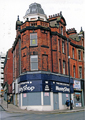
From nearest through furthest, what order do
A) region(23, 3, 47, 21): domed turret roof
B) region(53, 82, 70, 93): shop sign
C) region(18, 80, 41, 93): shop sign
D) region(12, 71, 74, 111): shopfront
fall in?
region(12, 71, 74, 111): shopfront < region(18, 80, 41, 93): shop sign < region(53, 82, 70, 93): shop sign < region(23, 3, 47, 21): domed turret roof

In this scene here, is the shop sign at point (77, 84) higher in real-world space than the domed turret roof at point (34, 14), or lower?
lower

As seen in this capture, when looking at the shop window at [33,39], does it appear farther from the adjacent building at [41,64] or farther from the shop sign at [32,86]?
the shop sign at [32,86]

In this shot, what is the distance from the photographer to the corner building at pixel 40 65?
2912cm

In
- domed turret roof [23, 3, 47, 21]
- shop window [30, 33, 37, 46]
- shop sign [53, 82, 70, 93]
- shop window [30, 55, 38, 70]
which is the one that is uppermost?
domed turret roof [23, 3, 47, 21]

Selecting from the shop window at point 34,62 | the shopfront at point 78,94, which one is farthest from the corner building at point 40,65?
the shopfront at point 78,94

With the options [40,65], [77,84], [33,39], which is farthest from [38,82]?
[77,84]

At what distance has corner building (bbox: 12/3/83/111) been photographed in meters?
29.1

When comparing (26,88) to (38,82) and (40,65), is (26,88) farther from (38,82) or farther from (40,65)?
(40,65)

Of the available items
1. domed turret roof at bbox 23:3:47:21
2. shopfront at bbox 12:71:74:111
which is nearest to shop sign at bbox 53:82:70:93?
shopfront at bbox 12:71:74:111

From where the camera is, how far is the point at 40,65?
29.8 m

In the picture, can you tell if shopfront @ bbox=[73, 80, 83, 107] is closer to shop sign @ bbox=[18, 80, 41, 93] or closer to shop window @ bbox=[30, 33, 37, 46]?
shop sign @ bbox=[18, 80, 41, 93]

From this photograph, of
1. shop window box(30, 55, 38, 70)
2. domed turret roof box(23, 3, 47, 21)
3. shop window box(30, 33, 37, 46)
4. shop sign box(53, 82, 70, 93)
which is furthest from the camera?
domed turret roof box(23, 3, 47, 21)

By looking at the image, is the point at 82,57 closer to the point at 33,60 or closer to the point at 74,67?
the point at 74,67

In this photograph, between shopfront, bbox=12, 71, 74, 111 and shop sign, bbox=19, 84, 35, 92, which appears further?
shop sign, bbox=19, 84, 35, 92
